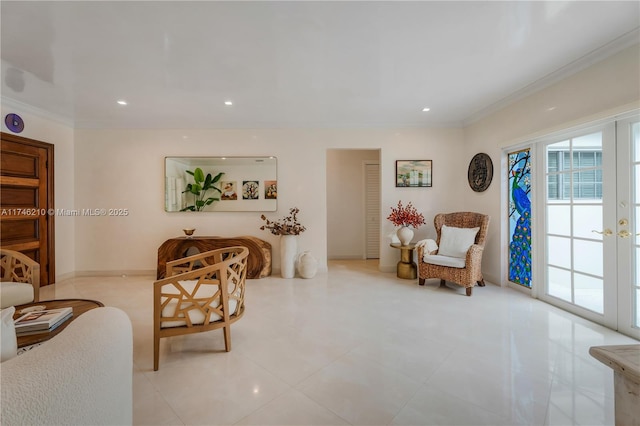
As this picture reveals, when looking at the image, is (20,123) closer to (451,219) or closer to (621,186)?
(451,219)

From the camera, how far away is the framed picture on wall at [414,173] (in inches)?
177

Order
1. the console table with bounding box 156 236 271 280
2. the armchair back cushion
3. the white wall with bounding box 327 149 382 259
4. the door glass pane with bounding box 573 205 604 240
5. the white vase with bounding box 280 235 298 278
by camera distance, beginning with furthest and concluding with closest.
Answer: the white wall with bounding box 327 149 382 259
the white vase with bounding box 280 235 298 278
the console table with bounding box 156 236 271 280
the armchair back cushion
the door glass pane with bounding box 573 205 604 240

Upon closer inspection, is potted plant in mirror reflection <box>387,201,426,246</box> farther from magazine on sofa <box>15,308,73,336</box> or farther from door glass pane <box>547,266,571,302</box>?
magazine on sofa <box>15,308,73,336</box>

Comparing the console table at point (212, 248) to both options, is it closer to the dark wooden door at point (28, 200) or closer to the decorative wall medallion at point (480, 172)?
the dark wooden door at point (28, 200)

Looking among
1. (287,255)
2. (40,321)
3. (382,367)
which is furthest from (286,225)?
(40,321)

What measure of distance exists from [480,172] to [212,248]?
441 centimetres

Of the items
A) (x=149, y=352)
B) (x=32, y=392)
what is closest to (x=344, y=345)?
(x=149, y=352)

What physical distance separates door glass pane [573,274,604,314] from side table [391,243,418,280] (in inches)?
72.8

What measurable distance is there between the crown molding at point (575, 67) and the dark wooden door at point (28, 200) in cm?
656

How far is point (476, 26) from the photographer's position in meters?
2.01

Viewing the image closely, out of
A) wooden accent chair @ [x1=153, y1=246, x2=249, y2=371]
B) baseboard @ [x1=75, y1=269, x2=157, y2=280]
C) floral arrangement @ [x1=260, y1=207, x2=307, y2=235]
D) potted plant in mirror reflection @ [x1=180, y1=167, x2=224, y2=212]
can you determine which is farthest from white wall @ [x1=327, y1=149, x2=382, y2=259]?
wooden accent chair @ [x1=153, y1=246, x2=249, y2=371]

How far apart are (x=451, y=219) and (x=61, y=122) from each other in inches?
249

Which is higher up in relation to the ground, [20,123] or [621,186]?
[20,123]

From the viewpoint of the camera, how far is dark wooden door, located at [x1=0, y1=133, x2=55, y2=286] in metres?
3.35
